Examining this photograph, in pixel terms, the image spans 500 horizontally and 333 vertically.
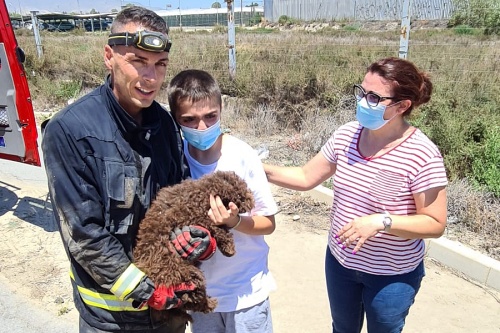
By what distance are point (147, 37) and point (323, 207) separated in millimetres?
3856

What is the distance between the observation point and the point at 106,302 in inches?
64.3

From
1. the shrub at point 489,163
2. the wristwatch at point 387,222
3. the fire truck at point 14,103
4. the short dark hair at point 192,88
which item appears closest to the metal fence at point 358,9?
the shrub at point 489,163

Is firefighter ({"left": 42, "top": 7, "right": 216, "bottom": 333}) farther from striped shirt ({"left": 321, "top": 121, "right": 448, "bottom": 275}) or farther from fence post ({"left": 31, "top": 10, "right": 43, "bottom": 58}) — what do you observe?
fence post ({"left": 31, "top": 10, "right": 43, "bottom": 58})

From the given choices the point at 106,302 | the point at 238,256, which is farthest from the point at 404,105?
the point at 106,302

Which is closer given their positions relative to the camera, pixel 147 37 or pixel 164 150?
pixel 147 37

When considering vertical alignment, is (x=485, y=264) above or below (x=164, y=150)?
below

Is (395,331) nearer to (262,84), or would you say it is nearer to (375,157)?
(375,157)

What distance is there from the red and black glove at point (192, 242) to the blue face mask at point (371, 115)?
113 centimetres

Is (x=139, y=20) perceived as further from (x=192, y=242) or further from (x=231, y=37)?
(x=231, y=37)

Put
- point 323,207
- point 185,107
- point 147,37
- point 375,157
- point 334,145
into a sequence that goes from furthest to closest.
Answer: point 323,207 → point 334,145 → point 375,157 → point 185,107 → point 147,37

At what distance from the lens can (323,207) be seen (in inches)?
197

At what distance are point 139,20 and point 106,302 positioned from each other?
1.12 meters

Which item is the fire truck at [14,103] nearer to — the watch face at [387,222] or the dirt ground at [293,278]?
the dirt ground at [293,278]

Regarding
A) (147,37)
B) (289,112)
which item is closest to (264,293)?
(147,37)
